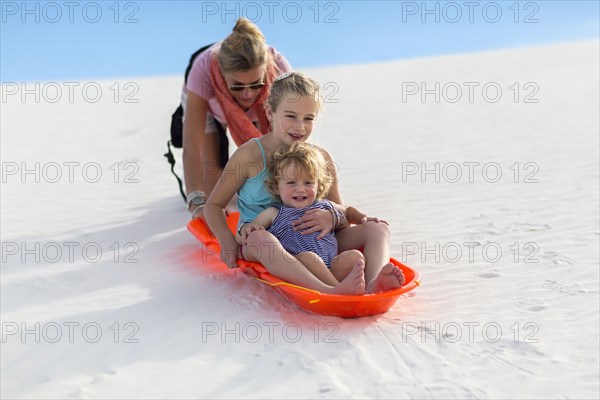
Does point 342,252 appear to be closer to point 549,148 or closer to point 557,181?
point 557,181

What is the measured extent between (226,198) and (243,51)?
0.98 meters

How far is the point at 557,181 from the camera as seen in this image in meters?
7.09

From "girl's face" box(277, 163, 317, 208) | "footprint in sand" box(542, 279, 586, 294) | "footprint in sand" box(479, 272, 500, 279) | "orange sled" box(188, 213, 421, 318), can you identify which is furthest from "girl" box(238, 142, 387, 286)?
"footprint in sand" box(542, 279, 586, 294)

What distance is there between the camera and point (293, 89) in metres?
4.14

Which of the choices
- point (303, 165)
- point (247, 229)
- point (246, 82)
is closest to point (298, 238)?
point (247, 229)

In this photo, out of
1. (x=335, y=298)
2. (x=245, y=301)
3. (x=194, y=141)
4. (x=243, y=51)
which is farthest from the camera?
(x=194, y=141)

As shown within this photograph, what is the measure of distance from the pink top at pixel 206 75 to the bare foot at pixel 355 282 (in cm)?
208

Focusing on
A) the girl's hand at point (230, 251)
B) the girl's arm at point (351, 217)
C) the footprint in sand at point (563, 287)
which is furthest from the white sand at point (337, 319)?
the girl's arm at point (351, 217)

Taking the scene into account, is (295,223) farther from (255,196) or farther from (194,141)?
(194,141)

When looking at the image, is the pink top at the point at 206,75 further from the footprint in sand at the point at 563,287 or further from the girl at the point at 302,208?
the footprint in sand at the point at 563,287

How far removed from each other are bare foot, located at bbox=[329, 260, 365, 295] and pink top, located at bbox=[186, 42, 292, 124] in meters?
2.08

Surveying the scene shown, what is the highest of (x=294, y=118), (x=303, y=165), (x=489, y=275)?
(x=294, y=118)

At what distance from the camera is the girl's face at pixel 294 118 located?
4125mm

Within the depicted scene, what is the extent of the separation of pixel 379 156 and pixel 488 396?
6.22 meters
